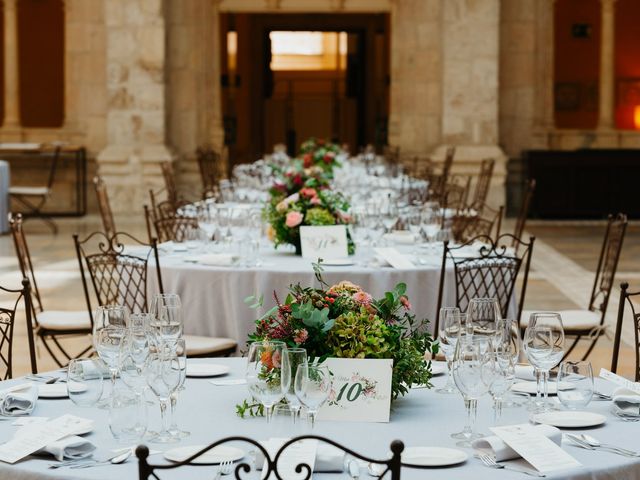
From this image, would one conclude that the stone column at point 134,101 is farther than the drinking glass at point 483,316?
Yes

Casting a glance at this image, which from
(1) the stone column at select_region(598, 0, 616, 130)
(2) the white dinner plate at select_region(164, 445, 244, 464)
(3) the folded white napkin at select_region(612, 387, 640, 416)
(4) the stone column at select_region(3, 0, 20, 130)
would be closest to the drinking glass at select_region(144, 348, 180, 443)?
(2) the white dinner plate at select_region(164, 445, 244, 464)

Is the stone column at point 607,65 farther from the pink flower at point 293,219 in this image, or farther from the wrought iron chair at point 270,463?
the wrought iron chair at point 270,463

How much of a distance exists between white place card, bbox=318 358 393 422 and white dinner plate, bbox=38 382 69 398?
0.77 metres

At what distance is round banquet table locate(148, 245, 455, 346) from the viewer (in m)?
6.01

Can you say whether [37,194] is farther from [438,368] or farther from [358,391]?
[358,391]

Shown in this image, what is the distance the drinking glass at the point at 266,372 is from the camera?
2945 millimetres

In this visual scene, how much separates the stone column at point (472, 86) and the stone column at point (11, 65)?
5.90 m

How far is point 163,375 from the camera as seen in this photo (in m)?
2.97

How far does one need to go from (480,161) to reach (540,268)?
478cm

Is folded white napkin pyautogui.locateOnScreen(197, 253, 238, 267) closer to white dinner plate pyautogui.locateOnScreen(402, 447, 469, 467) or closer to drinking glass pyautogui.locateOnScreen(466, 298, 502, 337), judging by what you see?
drinking glass pyautogui.locateOnScreen(466, 298, 502, 337)

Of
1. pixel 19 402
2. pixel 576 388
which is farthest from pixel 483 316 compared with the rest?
pixel 19 402

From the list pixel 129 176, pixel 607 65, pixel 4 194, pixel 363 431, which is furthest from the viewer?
pixel 607 65

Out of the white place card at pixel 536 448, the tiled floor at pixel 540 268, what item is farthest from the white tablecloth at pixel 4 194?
the white place card at pixel 536 448

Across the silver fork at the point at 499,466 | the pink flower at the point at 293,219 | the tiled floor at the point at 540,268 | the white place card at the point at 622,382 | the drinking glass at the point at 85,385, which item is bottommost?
the tiled floor at the point at 540,268
